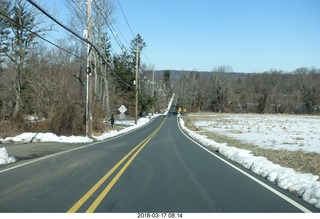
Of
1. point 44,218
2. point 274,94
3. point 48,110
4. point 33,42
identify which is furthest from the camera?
point 274,94

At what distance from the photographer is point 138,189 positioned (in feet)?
28.8

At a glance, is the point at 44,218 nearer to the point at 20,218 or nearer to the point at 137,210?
the point at 20,218

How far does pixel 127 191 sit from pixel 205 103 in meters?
148

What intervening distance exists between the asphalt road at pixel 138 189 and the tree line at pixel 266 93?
133548 millimetres

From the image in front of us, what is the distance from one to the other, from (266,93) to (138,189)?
14294 cm

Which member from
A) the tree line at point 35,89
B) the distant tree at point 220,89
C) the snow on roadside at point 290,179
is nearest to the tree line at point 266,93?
the distant tree at point 220,89

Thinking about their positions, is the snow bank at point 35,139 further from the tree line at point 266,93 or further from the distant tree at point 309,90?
the distant tree at point 309,90

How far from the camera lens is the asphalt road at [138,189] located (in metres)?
7.16

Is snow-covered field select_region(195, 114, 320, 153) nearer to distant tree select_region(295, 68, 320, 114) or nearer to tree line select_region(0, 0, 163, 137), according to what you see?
tree line select_region(0, 0, 163, 137)

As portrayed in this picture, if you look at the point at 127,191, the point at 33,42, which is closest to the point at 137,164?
the point at 127,191

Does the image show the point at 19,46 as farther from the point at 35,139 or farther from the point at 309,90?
the point at 309,90

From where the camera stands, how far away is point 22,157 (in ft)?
51.9

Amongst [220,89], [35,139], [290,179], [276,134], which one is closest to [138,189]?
[290,179]

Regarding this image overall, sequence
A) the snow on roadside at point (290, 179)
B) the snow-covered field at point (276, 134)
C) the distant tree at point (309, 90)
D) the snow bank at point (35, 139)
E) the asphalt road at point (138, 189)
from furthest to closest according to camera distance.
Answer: the distant tree at point (309, 90) < the snow bank at point (35, 139) < the snow-covered field at point (276, 134) < the snow on roadside at point (290, 179) < the asphalt road at point (138, 189)
